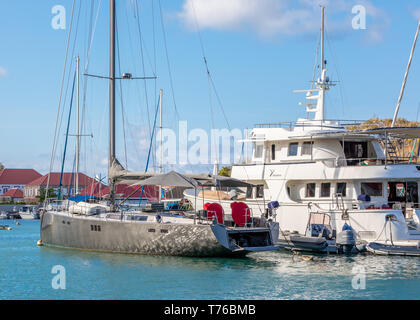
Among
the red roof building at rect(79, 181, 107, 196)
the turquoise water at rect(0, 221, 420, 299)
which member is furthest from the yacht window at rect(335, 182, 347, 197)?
the red roof building at rect(79, 181, 107, 196)

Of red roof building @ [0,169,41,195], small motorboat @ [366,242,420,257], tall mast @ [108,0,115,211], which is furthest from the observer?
red roof building @ [0,169,41,195]

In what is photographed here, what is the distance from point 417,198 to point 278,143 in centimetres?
713

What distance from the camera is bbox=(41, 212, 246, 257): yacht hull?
2120 centimetres

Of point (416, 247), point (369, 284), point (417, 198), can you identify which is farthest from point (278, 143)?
point (369, 284)

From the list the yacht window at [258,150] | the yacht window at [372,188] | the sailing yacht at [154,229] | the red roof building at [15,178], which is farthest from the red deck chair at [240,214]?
the red roof building at [15,178]

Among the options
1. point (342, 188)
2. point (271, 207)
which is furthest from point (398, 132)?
point (271, 207)

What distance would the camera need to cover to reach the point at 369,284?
17.2 m

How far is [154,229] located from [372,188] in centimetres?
1075

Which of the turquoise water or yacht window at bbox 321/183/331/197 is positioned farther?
yacht window at bbox 321/183/331/197

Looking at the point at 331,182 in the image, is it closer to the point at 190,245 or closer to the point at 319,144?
the point at 319,144

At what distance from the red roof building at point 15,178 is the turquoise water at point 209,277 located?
3913 inches

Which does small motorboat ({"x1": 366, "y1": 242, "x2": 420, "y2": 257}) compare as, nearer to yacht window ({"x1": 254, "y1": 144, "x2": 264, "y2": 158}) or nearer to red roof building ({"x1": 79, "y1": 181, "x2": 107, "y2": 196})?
yacht window ({"x1": 254, "y1": 144, "x2": 264, "y2": 158})

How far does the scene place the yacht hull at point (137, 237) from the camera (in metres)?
21.2

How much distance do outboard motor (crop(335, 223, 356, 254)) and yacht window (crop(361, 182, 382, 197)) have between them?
334 cm
